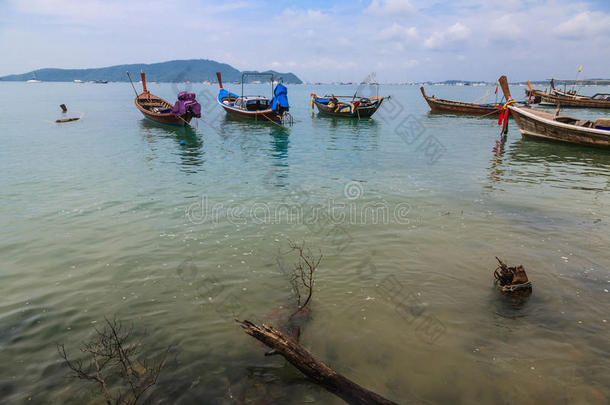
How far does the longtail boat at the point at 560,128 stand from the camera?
20859mm

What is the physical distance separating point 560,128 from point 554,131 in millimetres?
633

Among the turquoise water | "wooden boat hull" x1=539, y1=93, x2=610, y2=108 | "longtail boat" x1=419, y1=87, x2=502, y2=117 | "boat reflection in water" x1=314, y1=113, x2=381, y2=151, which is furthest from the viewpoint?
"wooden boat hull" x1=539, y1=93, x2=610, y2=108

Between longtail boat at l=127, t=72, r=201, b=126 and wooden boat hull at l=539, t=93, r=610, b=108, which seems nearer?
longtail boat at l=127, t=72, r=201, b=126

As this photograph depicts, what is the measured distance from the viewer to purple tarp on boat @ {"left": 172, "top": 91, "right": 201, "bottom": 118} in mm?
30375

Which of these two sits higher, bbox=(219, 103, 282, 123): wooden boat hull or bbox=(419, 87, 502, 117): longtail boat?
bbox=(419, 87, 502, 117): longtail boat

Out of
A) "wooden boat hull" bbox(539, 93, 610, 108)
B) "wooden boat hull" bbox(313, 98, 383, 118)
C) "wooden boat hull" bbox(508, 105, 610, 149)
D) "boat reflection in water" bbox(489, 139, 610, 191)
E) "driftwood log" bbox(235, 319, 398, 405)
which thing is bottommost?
"driftwood log" bbox(235, 319, 398, 405)

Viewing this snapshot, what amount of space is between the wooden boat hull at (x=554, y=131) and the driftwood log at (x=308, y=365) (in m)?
24.9

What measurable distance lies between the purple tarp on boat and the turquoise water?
1414 cm

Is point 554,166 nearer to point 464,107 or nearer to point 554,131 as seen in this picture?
point 554,131

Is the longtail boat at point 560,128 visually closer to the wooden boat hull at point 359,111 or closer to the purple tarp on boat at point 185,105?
the wooden boat hull at point 359,111

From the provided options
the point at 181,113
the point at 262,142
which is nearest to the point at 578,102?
the point at 262,142

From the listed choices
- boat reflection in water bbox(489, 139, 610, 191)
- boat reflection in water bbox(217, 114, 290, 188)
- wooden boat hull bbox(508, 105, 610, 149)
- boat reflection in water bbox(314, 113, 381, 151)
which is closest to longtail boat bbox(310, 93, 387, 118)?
boat reflection in water bbox(314, 113, 381, 151)

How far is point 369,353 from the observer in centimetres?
551

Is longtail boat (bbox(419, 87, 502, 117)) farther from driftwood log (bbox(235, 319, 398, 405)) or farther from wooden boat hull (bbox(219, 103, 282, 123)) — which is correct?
driftwood log (bbox(235, 319, 398, 405))
